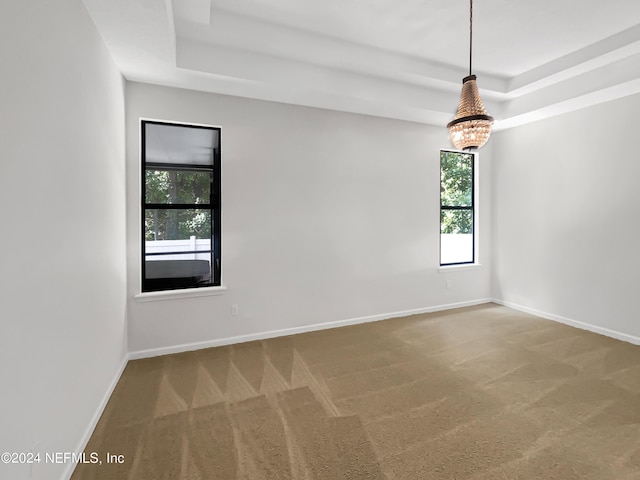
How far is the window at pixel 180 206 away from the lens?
343 centimetres

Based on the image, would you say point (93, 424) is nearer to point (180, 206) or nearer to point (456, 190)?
point (180, 206)

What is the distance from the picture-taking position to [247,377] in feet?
9.53

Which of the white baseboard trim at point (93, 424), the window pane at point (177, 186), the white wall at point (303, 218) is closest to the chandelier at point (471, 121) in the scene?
the white wall at point (303, 218)

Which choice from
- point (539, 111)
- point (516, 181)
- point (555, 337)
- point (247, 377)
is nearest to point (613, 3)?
point (539, 111)

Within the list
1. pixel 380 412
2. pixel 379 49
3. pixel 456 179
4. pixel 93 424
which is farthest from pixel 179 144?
pixel 456 179

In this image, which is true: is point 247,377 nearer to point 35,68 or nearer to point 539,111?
point 35,68

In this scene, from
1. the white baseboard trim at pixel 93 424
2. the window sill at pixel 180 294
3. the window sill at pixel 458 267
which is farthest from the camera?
the window sill at pixel 458 267

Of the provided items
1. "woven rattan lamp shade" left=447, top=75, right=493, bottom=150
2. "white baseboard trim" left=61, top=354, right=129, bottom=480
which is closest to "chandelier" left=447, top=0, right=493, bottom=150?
"woven rattan lamp shade" left=447, top=75, right=493, bottom=150

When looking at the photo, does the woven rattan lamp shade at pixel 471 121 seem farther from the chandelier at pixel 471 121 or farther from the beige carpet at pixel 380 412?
the beige carpet at pixel 380 412

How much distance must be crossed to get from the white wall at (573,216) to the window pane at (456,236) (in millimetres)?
404

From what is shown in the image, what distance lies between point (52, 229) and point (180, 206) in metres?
A: 1.94

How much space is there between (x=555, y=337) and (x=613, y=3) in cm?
326

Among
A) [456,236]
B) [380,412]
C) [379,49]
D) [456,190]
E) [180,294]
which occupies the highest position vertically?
[379,49]

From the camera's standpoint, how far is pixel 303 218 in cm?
397
